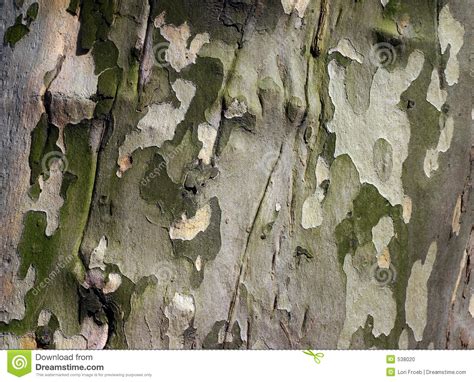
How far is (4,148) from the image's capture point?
1100 millimetres

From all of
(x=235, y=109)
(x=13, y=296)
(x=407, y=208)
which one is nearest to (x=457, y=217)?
(x=407, y=208)

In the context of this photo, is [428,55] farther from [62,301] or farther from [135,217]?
[62,301]

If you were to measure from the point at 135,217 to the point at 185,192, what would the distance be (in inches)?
3.6

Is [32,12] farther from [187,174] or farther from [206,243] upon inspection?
[206,243]

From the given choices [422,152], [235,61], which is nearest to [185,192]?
[235,61]

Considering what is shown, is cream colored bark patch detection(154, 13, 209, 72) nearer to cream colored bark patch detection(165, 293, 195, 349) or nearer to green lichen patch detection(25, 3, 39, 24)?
green lichen patch detection(25, 3, 39, 24)

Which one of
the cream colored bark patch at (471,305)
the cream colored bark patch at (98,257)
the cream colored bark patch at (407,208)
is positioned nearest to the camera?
the cream colored bark patch at (98,257)

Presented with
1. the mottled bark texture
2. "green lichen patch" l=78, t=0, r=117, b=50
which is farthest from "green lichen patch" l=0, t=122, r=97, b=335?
"green lichen patch" l=78, t=0, r=117, b=50

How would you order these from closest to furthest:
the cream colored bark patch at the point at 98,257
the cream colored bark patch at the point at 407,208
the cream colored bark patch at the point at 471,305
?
the cream colored bark patch at the point at 98,257 → the cream colored bark patch at the point at 407,208 → the cream colored bark patch at the point at 471,305

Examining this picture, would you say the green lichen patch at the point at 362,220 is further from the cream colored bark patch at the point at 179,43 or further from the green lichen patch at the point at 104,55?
the green lichen patch at the point at 104,55

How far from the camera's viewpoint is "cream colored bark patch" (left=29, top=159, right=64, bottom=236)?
109cm

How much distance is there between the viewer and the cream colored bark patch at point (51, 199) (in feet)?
3.59
